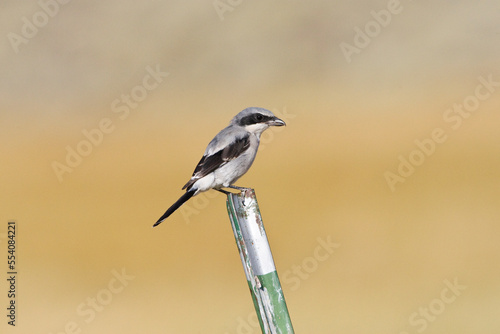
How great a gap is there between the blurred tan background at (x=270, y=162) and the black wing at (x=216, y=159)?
481 cm

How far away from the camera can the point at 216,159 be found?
6.03 metres

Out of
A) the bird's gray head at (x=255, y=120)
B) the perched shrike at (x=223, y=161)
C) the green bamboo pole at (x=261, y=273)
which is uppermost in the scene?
the bird's gray head at (x=255, y=120)

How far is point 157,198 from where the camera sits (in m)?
17.1

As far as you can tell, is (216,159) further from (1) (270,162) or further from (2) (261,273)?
(1) (270,162)

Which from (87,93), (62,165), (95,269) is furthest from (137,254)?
(87,93)

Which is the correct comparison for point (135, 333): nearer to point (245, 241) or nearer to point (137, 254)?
point (137, 254)

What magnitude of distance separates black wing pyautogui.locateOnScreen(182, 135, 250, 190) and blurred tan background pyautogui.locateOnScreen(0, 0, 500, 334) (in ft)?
15.8

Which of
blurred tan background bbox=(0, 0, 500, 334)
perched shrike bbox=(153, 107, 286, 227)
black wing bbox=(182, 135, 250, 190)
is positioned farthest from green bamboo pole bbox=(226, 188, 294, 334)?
blurred tan background bbox=(0, 0, 500, 334)

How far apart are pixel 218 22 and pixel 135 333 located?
74.1 ft

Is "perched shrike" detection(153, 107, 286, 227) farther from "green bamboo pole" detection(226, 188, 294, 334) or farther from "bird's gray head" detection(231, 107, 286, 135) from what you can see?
"green bamboo pole" detection(226, 188, 294, 334)

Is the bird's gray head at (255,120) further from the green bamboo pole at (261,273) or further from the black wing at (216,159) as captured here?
the green bamboo pole at (261,273)

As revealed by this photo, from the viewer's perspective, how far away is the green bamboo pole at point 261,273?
13.4ft

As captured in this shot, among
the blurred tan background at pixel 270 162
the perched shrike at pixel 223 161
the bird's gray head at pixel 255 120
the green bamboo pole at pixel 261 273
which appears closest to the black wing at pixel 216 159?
the perched shrike at pixel 223 161

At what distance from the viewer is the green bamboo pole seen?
13.4ft
